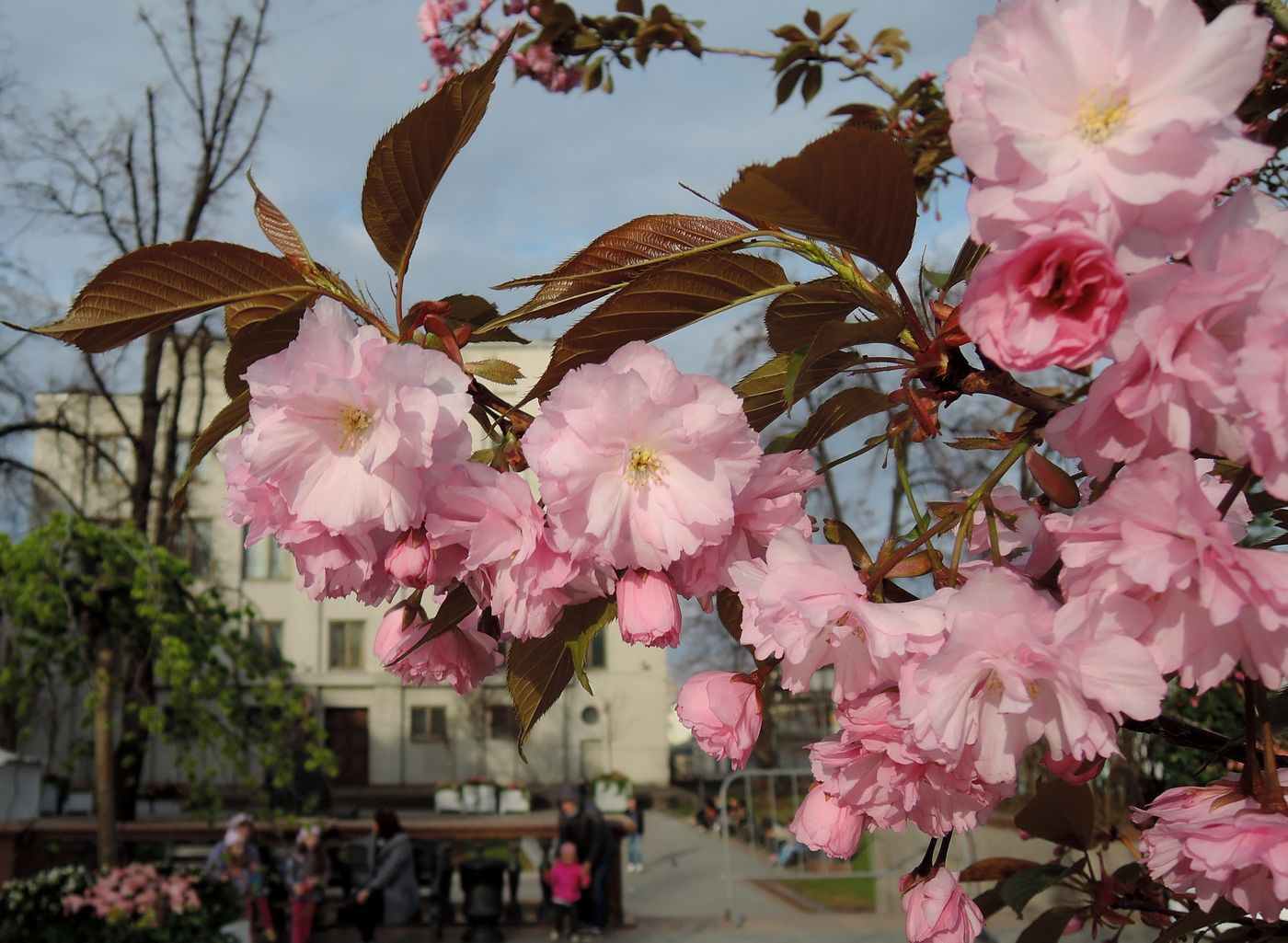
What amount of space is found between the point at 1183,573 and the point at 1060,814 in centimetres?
96

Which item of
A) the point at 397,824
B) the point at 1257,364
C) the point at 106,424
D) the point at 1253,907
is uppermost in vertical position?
the point at 106,424

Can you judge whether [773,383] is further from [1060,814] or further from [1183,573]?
[1060,814]

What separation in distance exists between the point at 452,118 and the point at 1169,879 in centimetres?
65

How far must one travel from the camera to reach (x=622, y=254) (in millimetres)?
731

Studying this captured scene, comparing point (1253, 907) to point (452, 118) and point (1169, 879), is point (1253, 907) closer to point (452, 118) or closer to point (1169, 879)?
point (1169, 879)

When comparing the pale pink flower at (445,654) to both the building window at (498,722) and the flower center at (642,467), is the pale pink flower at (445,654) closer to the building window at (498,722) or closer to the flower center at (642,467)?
the flower center at (642,467)

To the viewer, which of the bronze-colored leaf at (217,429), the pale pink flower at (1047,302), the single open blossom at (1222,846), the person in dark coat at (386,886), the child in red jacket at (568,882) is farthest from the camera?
the child in red jacket at (568,882)

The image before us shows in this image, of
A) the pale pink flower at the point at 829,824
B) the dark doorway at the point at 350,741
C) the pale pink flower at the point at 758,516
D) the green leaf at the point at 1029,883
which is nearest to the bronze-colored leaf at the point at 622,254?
the pale pink flower at the point at 758,516

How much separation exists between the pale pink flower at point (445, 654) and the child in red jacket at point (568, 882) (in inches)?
358

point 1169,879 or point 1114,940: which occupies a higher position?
point 1169,879

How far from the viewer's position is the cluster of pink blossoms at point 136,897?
273 inches

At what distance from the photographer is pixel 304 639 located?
29188mm

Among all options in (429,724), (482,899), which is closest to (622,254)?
(482,899)

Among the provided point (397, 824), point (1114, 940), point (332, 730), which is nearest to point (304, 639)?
point (332, 730)
